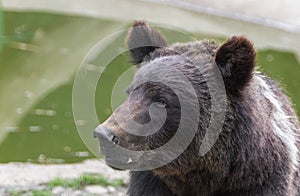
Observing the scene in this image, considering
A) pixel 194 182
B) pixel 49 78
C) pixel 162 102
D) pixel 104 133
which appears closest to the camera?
pixel 104 133

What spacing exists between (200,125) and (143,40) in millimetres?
779

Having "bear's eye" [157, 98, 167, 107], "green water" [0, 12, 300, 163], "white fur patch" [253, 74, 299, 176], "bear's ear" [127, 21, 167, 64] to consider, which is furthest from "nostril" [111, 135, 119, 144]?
"green water" [0, 12, 300, 163]

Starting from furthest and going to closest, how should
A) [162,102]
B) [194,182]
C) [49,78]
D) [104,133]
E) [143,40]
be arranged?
1. [49,78]
2. [143,40]
3. [194,182]
4. [162,102]
5. [104,133]

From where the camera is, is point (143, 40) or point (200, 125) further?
point (143, 40)

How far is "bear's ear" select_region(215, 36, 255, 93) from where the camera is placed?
420 centimetres

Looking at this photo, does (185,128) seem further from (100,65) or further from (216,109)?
(100,65)

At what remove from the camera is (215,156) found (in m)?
4.28

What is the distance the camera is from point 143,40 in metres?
4.67

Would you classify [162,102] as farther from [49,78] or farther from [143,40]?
[49,78]

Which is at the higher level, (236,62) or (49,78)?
(236,62)

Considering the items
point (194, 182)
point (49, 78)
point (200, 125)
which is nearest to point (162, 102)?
point (200, 125)

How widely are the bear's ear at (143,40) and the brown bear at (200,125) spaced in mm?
106

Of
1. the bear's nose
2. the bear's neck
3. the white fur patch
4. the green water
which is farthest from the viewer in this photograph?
the green water

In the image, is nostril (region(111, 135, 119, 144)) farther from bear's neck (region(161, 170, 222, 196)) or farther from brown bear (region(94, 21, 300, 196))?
bear's neck (region(161, 170, 222, 196))
